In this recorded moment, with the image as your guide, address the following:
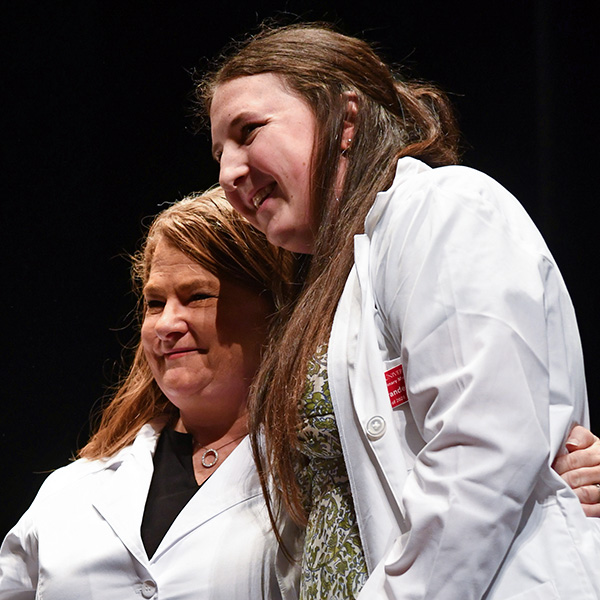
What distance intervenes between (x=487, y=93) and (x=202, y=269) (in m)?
0.85

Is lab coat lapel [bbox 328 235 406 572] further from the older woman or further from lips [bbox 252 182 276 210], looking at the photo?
the older woman

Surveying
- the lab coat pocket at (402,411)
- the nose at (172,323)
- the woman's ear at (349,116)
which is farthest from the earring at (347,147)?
the nose at (172,323)

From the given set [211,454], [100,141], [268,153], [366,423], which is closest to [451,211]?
[366,423]

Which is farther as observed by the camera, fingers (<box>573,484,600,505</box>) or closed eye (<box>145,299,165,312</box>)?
closed eye (<box>145,299,165,312</box>)

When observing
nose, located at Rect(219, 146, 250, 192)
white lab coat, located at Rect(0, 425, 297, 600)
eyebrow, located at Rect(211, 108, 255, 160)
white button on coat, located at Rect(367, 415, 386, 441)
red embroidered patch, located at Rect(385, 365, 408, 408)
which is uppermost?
eyebrow, located at Rect(211, 108, 255, 160)

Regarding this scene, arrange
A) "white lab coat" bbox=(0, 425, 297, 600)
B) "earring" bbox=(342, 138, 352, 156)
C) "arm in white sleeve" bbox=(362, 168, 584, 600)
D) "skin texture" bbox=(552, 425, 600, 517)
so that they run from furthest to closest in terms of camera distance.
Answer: "white lab coat" bbox=(0, 425, 297, 600) → "earring" bbox=(342, 138, 352, 156) → "skin texture" bbox=(552, 425, 600, 517) → "arm in white sleeve" bbox=(362, 168, 584, 600)

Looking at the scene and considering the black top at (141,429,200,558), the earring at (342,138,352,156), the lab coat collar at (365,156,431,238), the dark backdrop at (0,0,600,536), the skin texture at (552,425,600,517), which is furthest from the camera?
the dark backdrop at (0,0,600,536)

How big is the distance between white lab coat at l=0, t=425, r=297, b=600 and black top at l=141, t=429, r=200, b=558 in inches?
0.9

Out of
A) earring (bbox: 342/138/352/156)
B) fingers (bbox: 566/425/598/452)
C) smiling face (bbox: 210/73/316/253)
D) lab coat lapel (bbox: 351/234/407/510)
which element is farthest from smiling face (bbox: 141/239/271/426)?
fingers (bbox: 566/425/598/452)

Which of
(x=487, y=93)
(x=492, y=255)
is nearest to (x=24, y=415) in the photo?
(x=487, y=93)

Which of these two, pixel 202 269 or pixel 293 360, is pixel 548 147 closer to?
pixel 202 269

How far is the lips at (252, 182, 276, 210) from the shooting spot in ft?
4.66

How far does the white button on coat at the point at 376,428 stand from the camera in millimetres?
1096

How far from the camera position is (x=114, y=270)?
7.68 feet
